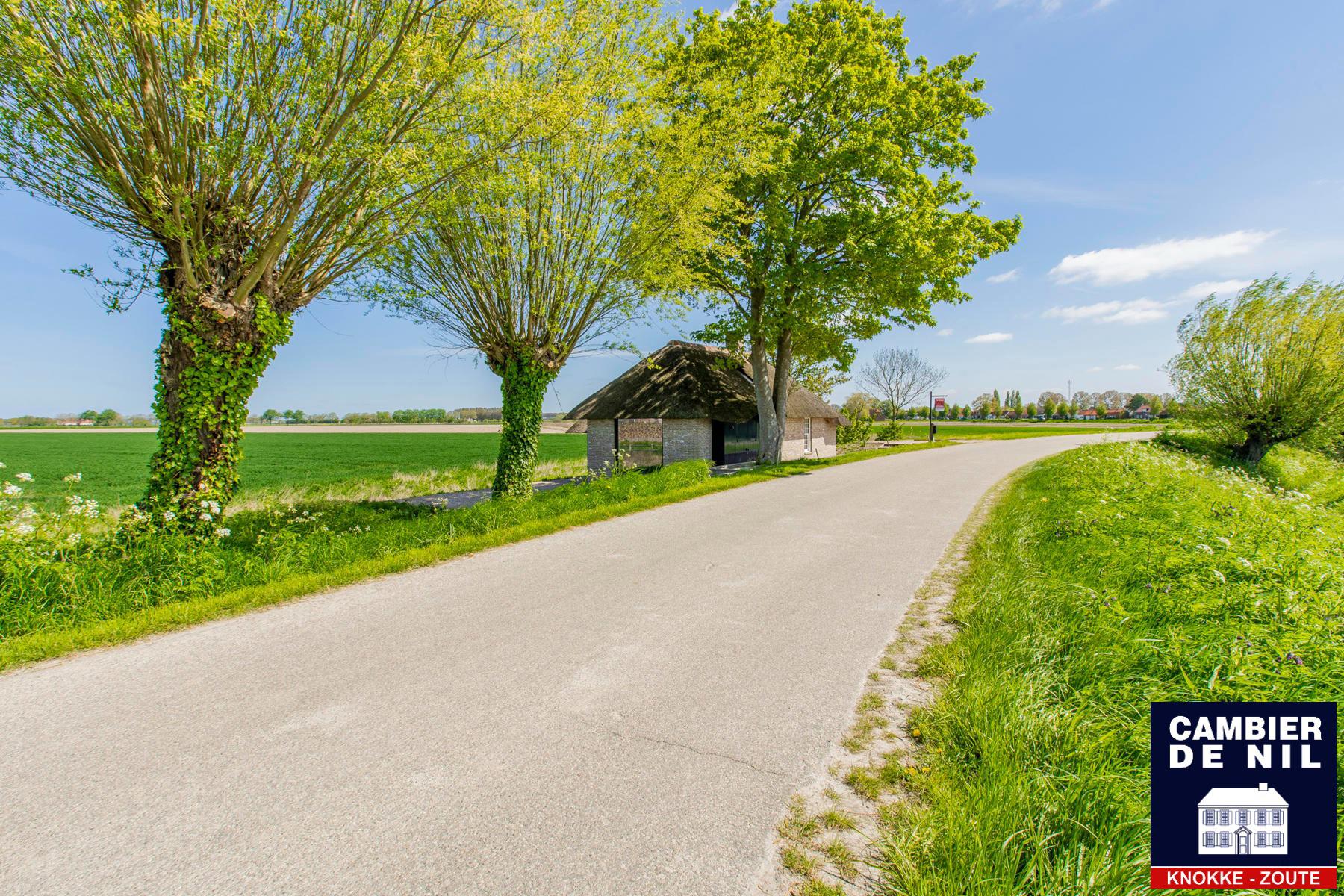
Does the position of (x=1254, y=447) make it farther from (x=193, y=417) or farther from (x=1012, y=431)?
(x=1012, y=431)

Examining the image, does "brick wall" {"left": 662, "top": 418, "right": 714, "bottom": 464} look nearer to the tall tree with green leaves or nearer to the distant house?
the distant house

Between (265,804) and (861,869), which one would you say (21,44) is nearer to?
(265,804)

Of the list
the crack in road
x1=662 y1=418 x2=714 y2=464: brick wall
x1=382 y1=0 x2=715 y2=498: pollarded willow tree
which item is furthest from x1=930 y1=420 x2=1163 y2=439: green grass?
the crack in road

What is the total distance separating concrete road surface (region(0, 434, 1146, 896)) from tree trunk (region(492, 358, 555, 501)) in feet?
20.4

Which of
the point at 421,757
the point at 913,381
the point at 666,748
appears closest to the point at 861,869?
the point at 666,748

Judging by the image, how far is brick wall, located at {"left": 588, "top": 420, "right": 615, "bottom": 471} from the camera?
23688 millimetres

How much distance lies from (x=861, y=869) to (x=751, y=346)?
20.1 m

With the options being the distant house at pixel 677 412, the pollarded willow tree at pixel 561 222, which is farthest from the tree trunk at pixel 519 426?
the distant house at pixel 677 412

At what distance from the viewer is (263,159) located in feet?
23.8

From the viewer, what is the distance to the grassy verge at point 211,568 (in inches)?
185

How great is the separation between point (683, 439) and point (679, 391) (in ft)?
6.75

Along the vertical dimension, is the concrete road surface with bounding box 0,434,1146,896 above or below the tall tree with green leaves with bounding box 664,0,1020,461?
below

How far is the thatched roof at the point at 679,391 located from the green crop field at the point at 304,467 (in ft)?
11.3

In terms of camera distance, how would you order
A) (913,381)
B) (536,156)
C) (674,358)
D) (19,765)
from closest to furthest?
1. (19,765)
2. (536,156)
3. (674,358)
4. (913,381)
